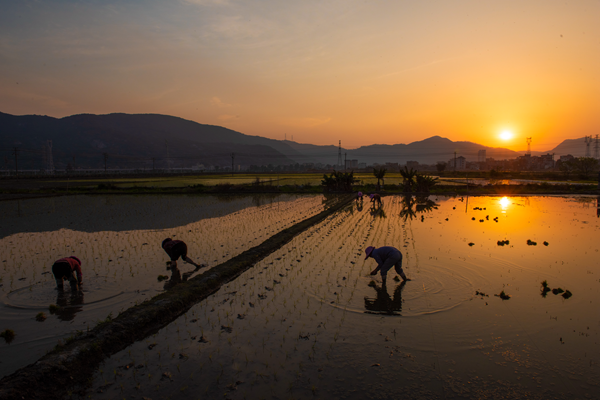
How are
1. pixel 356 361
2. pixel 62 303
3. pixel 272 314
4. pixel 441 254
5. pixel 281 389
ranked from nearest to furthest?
pixel 281 389
pixel 356 361
pixel 272 314
pixel 62 303
pixel 441 254

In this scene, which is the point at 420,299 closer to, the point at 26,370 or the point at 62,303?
the point at 26,370

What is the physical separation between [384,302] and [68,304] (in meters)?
6.37

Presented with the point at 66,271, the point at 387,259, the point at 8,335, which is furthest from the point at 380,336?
the point at 66,271

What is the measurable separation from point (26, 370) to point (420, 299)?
21.8ft

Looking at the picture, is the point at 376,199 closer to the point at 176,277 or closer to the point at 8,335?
the point at 176,277

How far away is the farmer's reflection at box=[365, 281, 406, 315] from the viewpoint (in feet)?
22.0

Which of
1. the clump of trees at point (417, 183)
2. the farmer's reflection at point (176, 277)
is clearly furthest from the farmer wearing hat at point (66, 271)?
the clump of trees at point (417, 183)

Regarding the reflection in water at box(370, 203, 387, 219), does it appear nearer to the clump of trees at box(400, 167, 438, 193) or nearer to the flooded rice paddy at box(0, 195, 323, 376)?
the flooded rice paddy at box(0, 195, 323, 376)

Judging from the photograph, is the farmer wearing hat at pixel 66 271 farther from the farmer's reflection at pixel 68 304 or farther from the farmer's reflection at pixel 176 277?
the farmer's reflection at pixel 176 277

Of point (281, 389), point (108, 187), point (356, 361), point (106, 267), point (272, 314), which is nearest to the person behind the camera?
point (281, 389)

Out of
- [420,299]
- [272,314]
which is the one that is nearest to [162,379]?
[272,314]

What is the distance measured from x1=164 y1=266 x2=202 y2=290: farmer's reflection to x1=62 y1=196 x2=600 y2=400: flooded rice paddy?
1.23 meters

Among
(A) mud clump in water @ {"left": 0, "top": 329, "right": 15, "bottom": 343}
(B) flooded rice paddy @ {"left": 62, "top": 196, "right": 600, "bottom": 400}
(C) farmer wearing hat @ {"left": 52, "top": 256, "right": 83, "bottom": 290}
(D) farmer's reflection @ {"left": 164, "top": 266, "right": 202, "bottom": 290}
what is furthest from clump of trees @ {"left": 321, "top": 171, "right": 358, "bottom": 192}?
(A) mud clump in water @ {"left": 0, "top": 329, "right": 15, "bottom": 343}

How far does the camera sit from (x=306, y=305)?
7.00 m
